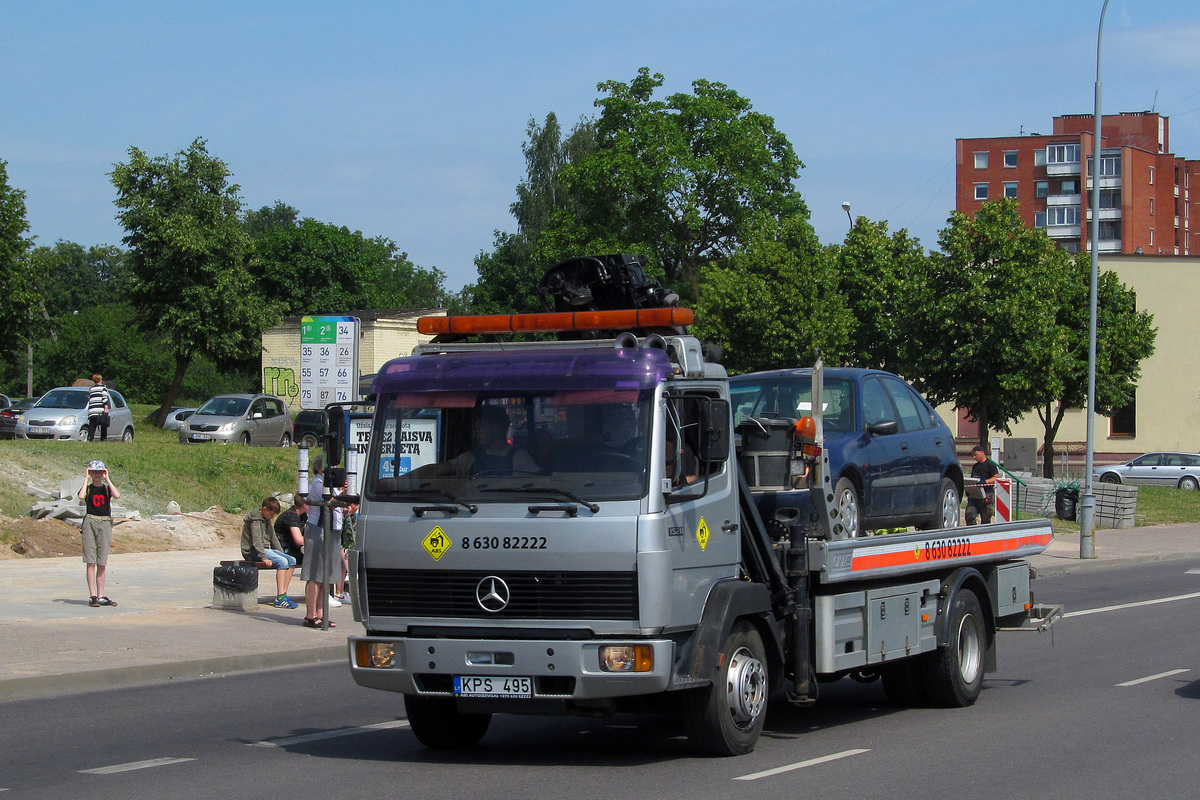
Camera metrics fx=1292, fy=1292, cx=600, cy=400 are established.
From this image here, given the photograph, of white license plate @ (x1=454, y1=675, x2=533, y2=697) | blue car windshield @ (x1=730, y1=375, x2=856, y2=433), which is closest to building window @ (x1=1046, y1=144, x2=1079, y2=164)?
blue car windshield @ (x1=730, y1=375, x2=856, y2=433)

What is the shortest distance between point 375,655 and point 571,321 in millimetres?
2306

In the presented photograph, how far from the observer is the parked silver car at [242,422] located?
34.7m

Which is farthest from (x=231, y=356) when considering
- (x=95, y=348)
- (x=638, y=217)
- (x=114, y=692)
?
(x=114, y=692)

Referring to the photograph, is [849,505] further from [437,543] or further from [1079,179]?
[1079,179]

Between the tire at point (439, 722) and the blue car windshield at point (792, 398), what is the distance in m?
3.24

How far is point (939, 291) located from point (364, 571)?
1313 inches

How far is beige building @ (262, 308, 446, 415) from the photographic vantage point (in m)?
54.3

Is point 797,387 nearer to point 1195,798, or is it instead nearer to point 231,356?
point 1195,798

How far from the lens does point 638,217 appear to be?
178 feet

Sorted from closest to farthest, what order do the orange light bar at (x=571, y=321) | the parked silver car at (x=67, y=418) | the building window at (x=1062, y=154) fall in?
the orange light bar at (x=571, y=321), the parked silver car at (x=67, y=418), the building window at (x=1062, y=154)

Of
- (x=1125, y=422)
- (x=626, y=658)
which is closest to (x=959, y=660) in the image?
(x=626, y=658)

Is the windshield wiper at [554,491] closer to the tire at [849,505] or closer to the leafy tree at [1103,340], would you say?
the tire at [849,505]

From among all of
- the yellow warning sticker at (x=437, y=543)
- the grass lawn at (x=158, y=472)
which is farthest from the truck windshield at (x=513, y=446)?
the grass lawn at (x=158, y=472)

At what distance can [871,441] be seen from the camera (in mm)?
10203
